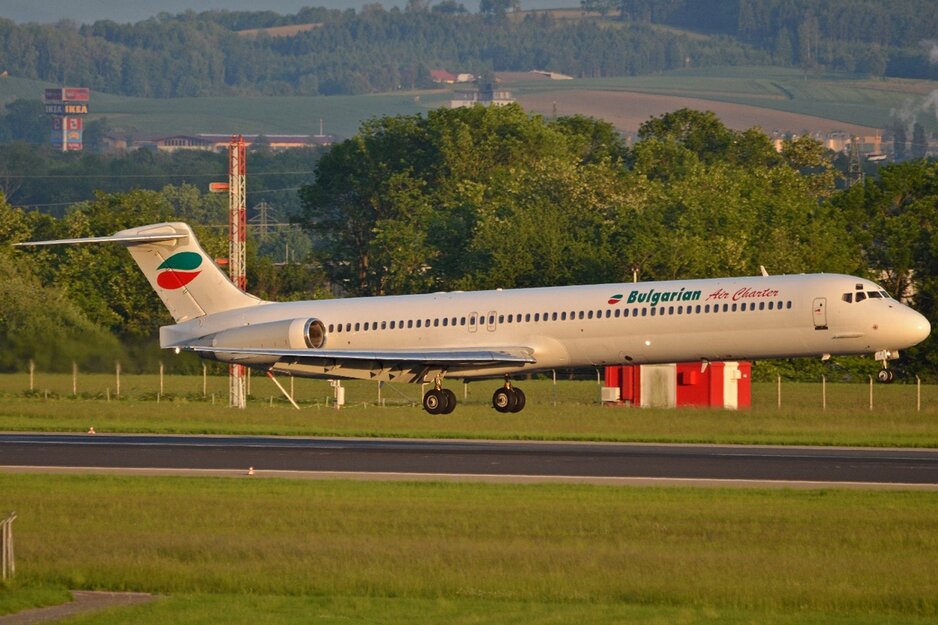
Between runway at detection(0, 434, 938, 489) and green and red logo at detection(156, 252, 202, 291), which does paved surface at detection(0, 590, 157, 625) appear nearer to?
runway at detection(0, 434, 938, 489)

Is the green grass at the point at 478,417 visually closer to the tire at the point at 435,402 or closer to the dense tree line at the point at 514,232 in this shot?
the tire at the point at 435,402

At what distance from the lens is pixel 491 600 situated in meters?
20.7

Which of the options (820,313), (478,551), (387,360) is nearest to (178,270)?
(387,360)

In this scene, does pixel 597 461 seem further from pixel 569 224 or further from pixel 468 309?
pixel 569 224

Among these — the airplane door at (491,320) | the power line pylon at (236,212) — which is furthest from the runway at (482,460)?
the power line pylon at (236,212)

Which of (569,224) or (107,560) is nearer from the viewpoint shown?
(107,560)

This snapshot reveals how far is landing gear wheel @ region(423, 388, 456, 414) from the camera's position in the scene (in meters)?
50.0

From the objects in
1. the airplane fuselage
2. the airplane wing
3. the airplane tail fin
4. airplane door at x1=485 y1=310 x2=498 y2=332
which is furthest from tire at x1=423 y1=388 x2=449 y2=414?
the airplane tail fin

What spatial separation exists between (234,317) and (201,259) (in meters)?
2.22

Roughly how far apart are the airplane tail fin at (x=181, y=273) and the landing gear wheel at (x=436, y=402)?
21.6ft

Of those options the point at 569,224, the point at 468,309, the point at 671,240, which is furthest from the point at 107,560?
the point at 569,224

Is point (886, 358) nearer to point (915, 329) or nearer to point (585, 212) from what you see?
point (915, 329)

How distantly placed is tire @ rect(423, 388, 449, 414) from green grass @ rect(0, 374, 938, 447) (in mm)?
254

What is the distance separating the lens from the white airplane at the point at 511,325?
43969 millimetres
